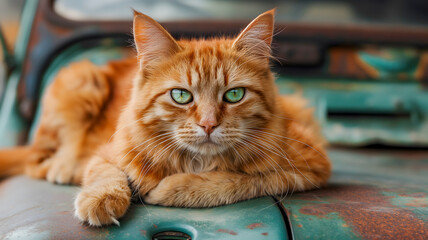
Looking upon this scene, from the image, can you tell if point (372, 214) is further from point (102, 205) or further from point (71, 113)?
point (71, 113)

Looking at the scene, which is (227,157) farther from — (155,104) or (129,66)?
(129,66)

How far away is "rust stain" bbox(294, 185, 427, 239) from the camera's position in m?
0.96

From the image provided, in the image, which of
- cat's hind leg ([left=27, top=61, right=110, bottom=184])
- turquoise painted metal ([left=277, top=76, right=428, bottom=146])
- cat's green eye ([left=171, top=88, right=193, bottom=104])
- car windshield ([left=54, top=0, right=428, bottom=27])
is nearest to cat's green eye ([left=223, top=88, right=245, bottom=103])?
cat's green eye ([left=171, top=88, right=193, bottom=104])

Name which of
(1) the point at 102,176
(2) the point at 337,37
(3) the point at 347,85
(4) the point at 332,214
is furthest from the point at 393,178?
(1) the point at 102,176

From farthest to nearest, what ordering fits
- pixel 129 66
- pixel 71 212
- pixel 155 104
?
pixel 129 66 → pixel 155 104 → pixel 71 212

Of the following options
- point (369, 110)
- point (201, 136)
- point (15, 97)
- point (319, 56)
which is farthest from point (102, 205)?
point (369, 110)

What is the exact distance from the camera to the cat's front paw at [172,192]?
1.23 metres

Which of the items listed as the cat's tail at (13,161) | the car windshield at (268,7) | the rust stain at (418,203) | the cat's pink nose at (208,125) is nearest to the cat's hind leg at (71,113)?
the cat's tail at (13,161)

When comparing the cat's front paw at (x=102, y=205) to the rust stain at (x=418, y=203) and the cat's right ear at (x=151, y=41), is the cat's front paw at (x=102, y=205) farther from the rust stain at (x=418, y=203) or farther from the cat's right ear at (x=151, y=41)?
the rust stain at (x=418, y=203)

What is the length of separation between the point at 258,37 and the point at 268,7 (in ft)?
4.03

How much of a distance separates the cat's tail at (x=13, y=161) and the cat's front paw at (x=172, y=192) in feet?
3.38

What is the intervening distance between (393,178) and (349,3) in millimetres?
1417

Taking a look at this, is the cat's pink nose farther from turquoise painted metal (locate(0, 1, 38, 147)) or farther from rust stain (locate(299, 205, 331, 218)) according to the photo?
turquoise painted metal (locate(0, 1, 38, 147))

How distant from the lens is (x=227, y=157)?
1.39 metres
